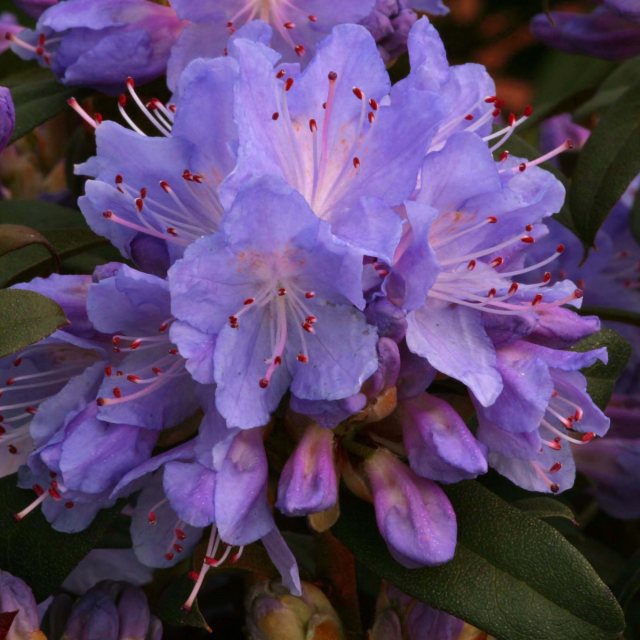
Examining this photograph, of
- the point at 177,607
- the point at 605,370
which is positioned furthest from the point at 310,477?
the point at 605,370

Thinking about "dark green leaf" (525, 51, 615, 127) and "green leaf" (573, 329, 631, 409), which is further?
"dark green leaf" (525, 51, 615, 127)

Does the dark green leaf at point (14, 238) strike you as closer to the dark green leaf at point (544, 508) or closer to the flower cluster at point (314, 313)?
the flower cluster at point (314, 313)

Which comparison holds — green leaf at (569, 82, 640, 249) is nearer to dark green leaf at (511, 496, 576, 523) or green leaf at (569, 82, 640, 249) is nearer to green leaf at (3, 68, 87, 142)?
dark green leaf at (511, 496, 576, 523)

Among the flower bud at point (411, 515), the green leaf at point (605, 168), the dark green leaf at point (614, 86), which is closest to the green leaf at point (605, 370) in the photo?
the green leaf at point (605, 168)

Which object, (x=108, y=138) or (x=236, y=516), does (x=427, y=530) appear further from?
(x=108, y=138)

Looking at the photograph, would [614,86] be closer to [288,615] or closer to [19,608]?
[288,615]

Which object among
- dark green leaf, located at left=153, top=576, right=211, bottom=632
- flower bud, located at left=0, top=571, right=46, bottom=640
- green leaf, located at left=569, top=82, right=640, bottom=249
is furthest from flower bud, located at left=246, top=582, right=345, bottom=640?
green leaf, located at left=569, top=82, right=640, bottom=249
